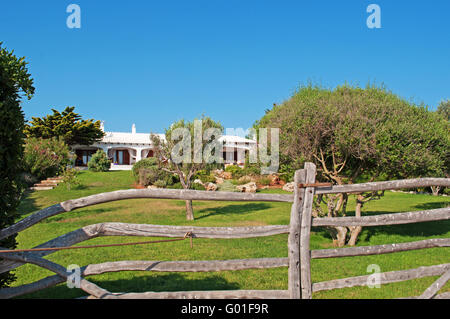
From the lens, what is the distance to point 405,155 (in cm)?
974

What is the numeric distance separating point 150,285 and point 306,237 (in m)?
3.63

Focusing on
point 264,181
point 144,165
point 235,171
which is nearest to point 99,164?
point 144,165

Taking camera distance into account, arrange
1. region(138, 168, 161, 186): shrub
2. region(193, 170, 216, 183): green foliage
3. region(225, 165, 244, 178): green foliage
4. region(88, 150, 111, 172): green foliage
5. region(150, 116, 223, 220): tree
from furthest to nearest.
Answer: region(88, 150, 111, 172): green foliage, region(225, 165, 244, 178): green foliage, region(193, 170, 216, 183): green foliage, region(138, 168, 161, 186): shrub, region(150, 116, 223, 220): tree

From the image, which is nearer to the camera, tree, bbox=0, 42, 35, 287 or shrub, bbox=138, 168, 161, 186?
tree, bbox=0, 42, 35, 287

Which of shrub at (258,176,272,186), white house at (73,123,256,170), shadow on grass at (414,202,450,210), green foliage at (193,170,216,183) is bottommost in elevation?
shadow on grass at (414,202,450,210)

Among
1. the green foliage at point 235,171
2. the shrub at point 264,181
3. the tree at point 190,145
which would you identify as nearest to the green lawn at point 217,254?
the tree at point 190,145

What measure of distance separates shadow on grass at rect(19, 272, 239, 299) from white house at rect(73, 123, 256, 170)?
32079 mm

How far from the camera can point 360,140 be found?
9.73 m

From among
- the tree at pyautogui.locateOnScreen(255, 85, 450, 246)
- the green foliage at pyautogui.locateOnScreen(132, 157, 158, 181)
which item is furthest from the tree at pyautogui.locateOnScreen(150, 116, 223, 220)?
the green foliage at pyautogui.locateOnScreen(132, 157, 158, 181)

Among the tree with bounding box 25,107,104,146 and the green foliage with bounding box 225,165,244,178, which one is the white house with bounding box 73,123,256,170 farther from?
the green foliage with bounding box 225,165,244,178

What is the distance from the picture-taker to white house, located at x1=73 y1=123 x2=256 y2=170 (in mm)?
40750

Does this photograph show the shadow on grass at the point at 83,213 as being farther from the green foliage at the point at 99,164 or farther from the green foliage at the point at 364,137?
the green foliage at the point at 99,164
